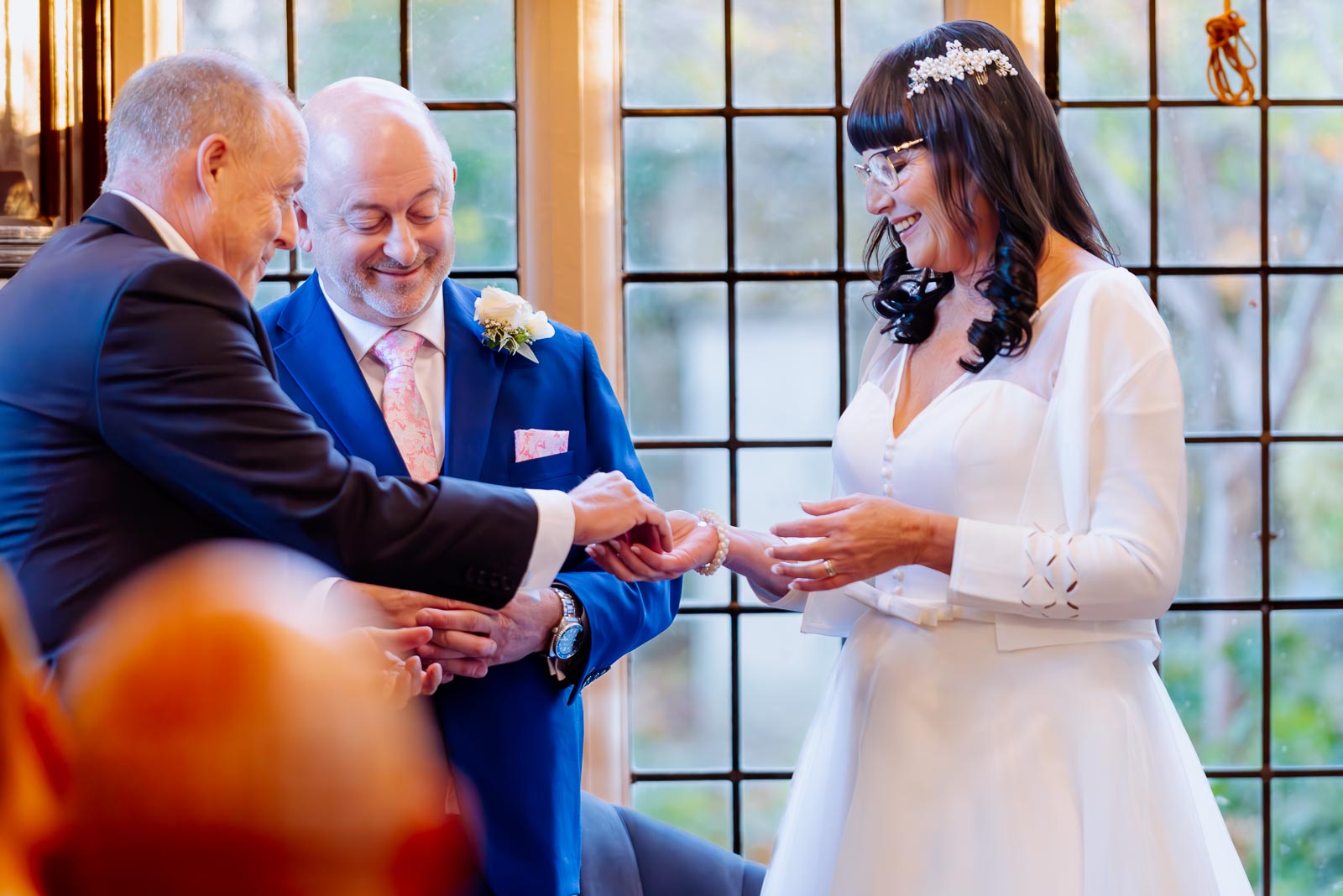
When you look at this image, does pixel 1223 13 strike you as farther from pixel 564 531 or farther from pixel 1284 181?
pixel 564 531

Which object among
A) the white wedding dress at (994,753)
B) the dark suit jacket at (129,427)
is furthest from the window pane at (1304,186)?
the dark suit jacket at (129,427)

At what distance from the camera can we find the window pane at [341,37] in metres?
3.55

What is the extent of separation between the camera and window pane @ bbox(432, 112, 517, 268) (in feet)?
11.6

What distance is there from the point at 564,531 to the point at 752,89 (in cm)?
200

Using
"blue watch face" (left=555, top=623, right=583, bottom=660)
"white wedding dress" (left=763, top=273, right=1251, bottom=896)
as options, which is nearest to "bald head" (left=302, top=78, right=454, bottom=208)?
"blue watch face" (left=555, top=623, right=583, bottom=660)

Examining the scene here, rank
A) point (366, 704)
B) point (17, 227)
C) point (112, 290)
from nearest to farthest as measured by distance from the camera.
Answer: point (366, 704)
point (112, 290)
point (17, 227)

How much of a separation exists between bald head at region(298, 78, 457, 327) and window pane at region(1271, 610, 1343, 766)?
2.76m

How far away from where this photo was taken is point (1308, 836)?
3734 millimetres

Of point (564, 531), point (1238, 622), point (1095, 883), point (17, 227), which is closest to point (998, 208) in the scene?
point (564, 531)

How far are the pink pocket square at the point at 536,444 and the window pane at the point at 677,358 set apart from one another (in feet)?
4.32

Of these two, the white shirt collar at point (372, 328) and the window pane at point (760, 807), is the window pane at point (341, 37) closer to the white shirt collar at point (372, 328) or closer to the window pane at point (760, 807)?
the white shirt collar at point (372, 328)

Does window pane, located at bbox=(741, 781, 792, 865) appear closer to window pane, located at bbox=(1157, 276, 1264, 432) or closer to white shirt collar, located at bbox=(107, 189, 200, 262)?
window pane, located at bbox=(1157, 276, 1264, 432)

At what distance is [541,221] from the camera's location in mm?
3465

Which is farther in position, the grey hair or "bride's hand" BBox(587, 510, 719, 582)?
"bride's hand" BBox(587, 510, 719, 582)
